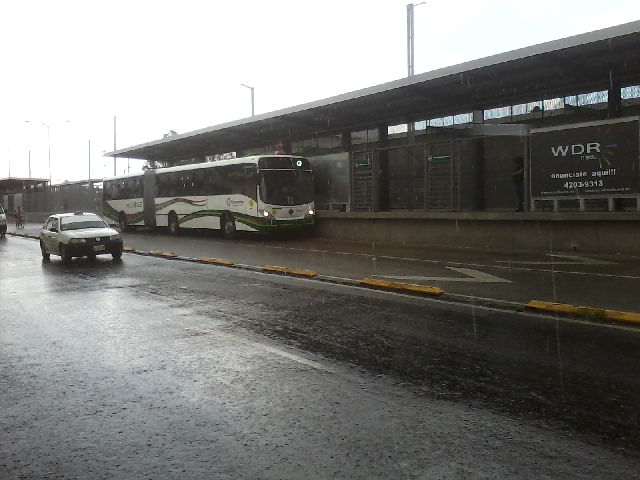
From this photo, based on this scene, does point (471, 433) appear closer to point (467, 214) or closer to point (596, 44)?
point (596, 44)

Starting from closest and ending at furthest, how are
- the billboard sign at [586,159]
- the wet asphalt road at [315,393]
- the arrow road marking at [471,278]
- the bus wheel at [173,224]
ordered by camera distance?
the wet asphalt road at [315,393] < the arrow road marking at [471,278] < the billboard sign at [586,159] < the bus wheel at [173,224]

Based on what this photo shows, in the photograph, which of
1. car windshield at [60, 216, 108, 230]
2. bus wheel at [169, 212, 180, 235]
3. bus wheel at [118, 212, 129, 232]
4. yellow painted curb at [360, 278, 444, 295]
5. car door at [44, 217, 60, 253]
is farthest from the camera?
bus wheel at [118, 212, 129, 232]

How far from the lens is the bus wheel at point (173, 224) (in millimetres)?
28173

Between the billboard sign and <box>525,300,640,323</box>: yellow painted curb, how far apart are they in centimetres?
798

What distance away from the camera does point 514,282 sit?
10.8 meters

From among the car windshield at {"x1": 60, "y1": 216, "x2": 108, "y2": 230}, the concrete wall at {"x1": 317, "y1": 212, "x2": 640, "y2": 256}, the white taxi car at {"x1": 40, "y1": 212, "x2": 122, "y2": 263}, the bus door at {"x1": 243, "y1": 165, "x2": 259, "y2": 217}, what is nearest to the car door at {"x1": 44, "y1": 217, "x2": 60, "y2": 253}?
the white taxi car at {"x1": 40, "y1": 212, "x2": 122, "y2": 263}

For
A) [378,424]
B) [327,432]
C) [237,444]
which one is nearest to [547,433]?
[378,424]

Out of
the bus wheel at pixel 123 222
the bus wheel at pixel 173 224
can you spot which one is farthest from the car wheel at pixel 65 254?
the bus wheel at pixel 123 222

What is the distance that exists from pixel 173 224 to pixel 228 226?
5356mm

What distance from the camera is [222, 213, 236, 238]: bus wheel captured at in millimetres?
24050

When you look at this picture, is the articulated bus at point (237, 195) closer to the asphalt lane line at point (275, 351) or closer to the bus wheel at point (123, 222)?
the bus wheel at point (123, 222)

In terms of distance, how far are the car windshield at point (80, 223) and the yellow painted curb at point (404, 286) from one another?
9997 millimetres

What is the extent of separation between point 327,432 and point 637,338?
4.44 m

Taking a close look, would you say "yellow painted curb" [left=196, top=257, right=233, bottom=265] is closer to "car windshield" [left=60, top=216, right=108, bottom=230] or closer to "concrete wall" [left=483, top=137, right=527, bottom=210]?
"car windshield" [left=60, top=216, right=108, bottom=230]
